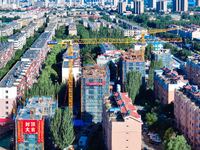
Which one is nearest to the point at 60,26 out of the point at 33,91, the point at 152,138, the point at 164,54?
the point at 164,54

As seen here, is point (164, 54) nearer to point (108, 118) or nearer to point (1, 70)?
point (1, 70)

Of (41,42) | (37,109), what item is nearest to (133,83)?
(37,109)

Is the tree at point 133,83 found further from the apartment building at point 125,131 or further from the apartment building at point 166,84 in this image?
the apartment building at point 125,131

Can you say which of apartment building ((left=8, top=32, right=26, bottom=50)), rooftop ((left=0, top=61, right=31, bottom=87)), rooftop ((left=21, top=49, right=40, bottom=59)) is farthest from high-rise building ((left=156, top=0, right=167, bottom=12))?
rooftop ((left=0, top=61, right=31, bottom=87))

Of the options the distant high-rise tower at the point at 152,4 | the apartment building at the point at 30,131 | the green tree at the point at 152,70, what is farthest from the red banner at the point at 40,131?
the distant high-rise tower at the point at 152,4

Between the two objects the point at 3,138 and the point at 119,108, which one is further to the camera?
the point at 3,138

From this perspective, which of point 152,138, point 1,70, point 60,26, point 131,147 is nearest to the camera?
point 131,147
